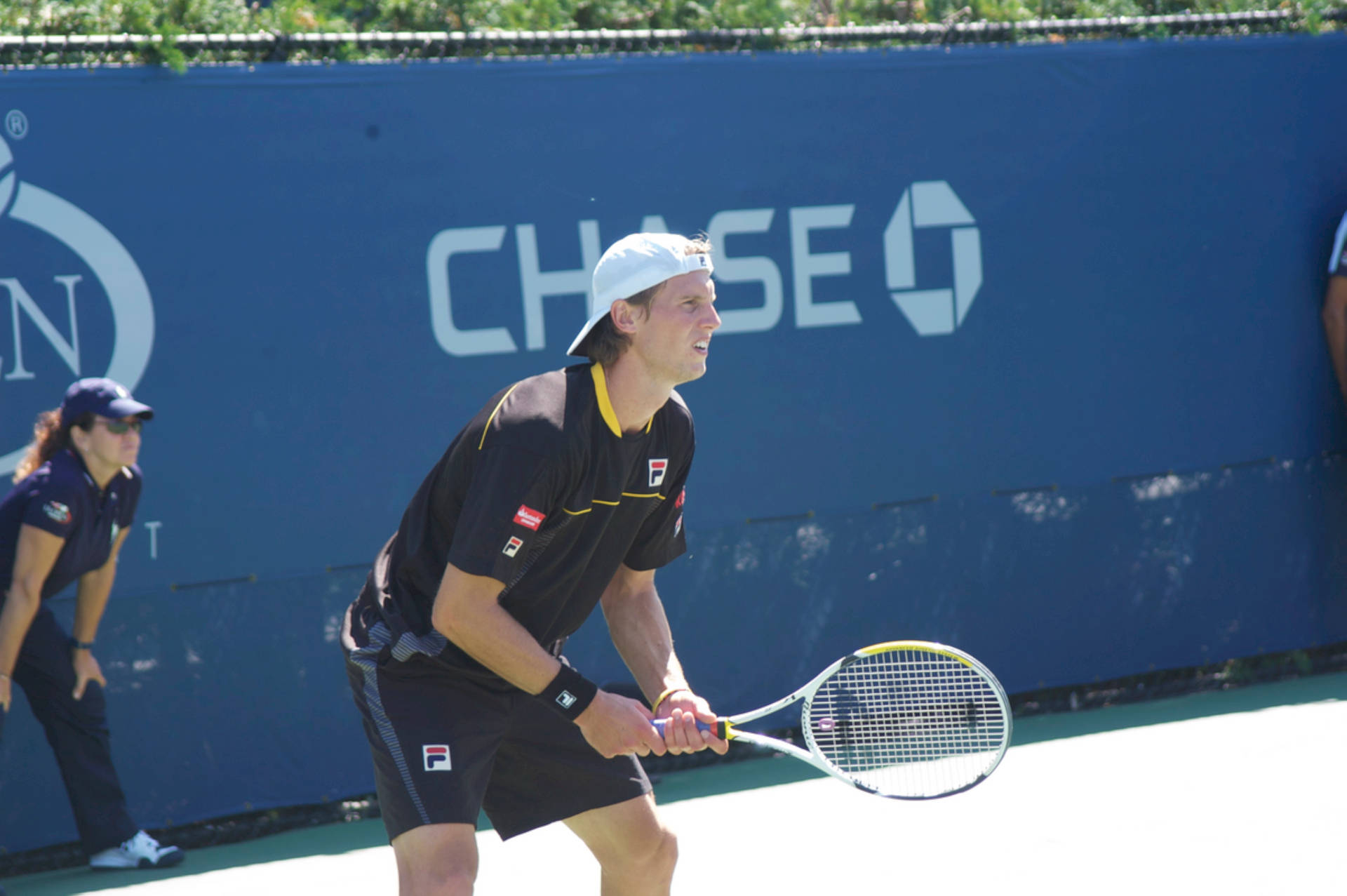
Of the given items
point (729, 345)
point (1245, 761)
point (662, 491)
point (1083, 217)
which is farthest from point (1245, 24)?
point (662, 491)

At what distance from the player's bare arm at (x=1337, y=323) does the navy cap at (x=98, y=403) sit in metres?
4.35

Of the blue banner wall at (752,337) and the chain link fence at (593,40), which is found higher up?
the chain link fence at (593,40)

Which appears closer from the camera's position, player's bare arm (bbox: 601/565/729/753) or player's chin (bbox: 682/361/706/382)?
player's chin (bbox: 682/361/706/382)

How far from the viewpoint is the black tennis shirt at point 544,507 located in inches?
94.7

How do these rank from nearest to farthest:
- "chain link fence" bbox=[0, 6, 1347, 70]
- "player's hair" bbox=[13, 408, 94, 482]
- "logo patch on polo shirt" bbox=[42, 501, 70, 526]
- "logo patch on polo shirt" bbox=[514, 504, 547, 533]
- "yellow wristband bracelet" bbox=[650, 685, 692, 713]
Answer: "logo patch on polo shirt" bbox=[514, 504, 547, 533] → "yellow wristband bracelet" bbox=[650, 685, 692, 713] → "logo patch on polo shirt" bbox=[42, 501, 70, 526] → "player's hair" bbox=[13, 408, 94, 482] → "chain link fence" bbox=[0, 6, 1347, 70]

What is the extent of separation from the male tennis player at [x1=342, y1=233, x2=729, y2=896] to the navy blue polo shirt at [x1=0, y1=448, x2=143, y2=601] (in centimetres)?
164

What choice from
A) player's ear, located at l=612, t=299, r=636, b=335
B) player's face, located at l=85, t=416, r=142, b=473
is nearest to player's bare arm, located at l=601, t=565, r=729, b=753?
player's ear, located at l=612, t=299, r=636, b=335

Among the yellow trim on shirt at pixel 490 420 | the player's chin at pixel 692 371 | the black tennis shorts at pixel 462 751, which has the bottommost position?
the black tennis shorts at pixel 462 751

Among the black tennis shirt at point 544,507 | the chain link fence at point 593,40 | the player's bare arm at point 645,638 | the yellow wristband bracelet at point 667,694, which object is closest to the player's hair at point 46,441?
the chain link fence at point 593,40

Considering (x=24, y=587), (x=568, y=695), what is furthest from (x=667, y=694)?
(x=24, y=587)

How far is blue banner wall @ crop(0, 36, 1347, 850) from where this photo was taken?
440cm

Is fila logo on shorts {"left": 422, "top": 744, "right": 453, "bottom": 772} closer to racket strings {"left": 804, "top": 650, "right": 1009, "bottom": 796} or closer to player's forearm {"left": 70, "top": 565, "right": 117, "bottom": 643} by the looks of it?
racket strings {"left": 804, "top": 650, "right": 1009, "bottom": 796}

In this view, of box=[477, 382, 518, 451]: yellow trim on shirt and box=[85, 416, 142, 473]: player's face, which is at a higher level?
box=[477, 382, 518, 451]: yellow trim on shirt

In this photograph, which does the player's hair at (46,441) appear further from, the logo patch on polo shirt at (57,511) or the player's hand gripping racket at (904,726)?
the player's hand gripping racket at (904,726)
